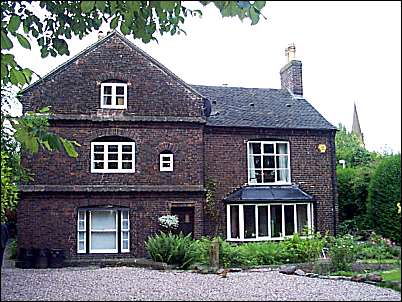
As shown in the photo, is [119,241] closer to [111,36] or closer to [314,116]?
[111,36]

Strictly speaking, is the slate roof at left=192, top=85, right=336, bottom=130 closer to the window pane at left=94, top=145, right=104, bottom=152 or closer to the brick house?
the brick house

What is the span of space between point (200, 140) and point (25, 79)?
53.7 ft

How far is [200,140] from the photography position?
84.5ft

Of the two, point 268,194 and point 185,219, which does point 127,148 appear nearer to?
point 185,219

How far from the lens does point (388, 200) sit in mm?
12469

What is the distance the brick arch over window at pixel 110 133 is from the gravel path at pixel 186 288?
9.15 m

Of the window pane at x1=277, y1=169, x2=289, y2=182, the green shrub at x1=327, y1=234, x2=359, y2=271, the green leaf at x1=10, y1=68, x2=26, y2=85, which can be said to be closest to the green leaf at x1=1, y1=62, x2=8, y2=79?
the green leaf at x1=10, y1=68, x2=26, y2=85

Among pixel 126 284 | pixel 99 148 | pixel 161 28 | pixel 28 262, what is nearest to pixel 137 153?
pixel 99 148

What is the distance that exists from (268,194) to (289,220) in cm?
167

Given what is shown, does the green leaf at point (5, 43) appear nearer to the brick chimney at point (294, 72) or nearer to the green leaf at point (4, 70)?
the green leaf at point (4, 70)

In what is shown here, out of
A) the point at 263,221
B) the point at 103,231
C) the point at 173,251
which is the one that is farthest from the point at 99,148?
the point at 263,221

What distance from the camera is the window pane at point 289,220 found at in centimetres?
2753

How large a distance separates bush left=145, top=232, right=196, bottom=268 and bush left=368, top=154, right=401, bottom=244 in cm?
628

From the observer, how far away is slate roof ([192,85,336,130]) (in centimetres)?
2781
